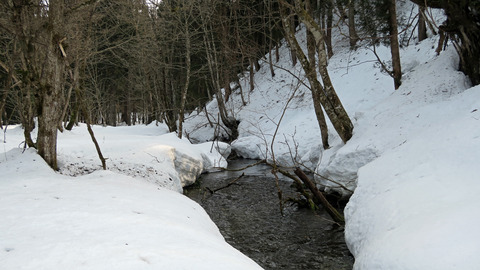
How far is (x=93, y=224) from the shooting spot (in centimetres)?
334

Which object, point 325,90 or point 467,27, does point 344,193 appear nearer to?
point 325,90

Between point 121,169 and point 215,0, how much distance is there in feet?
37.5

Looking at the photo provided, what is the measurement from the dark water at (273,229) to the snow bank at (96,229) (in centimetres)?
124

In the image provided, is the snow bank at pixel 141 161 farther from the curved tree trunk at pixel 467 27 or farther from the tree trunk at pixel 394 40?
the tree trunk at pixel 394 40

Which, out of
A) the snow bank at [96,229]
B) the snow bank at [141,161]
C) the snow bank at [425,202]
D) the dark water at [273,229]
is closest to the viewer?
the snow bank at [96,229]

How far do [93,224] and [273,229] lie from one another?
391 centimetres

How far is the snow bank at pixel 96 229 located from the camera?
2547 mm

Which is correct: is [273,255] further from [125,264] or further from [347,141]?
[347,141]

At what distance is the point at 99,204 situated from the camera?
13.7 feet

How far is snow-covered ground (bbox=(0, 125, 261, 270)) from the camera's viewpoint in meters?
2.56

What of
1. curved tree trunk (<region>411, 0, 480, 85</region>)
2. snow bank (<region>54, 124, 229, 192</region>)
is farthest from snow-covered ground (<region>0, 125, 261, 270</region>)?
curved tree trunk (<region>411, 0, 480, 85</region>)

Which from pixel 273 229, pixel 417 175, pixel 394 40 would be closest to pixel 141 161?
pixel 273 229

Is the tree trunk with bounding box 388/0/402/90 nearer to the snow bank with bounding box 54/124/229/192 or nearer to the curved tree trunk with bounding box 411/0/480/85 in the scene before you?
the curved tree trunk with bounding box 411/0/480/85

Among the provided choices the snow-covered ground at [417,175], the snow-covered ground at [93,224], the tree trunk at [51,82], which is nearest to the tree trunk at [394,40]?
the snow-covered ground at [417,175]
